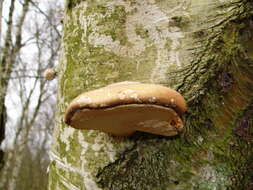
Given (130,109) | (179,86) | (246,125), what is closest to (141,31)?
(179,86)

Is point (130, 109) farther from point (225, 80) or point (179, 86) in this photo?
point (225, 80)

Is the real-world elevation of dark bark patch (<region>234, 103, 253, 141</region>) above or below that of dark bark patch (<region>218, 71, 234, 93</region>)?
below

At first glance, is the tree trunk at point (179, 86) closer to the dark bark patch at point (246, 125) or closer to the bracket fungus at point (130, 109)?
the dark bark patch at point (246, 125)

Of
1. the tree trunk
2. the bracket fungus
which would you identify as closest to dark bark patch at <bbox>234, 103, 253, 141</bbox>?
the tree trunk

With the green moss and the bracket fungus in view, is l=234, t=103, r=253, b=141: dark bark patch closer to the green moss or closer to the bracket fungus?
the bracket fungus

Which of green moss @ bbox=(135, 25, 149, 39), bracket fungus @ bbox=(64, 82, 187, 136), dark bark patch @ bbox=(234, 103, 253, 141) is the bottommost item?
dark bark patch @ bbox=(234, 103, 253, 141)
